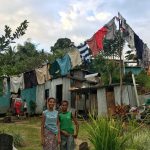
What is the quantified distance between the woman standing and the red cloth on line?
Answer: 1120 centimetres

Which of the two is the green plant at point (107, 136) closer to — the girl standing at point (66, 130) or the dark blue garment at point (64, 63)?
the girl standing at point (66, 130)

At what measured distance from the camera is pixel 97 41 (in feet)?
63.6

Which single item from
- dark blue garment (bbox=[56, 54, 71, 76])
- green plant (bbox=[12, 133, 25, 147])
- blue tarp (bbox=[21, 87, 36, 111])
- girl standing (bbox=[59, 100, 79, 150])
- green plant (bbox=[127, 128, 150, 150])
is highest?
dark blue garment (bbox=[56, 54, 71, 76])

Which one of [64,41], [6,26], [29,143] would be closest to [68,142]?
[6,26]

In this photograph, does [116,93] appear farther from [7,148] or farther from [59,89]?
[7,148]

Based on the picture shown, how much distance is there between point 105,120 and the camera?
8.08 meters

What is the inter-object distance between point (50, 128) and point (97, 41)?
37.2 ft

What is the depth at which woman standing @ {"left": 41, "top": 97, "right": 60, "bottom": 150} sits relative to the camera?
8.44 metres

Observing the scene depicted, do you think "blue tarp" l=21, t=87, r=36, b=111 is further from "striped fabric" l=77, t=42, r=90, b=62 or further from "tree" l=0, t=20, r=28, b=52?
"tree" l=0, t=20, r=28, b=52

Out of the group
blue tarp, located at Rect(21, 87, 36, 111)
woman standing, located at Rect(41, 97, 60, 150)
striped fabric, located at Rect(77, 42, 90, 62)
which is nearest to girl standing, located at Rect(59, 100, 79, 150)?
woman standing, located at Rect(41, 97, 60, 150)

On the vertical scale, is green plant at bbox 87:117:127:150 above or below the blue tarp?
below

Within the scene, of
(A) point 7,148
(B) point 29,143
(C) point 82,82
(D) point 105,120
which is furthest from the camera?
(C) point 82,82

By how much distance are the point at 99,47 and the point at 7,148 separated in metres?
12.4

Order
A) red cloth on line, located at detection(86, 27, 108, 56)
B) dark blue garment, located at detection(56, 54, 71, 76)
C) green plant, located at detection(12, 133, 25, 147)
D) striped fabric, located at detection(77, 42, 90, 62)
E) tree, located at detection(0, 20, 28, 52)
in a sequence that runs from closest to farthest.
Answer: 1. tree, located at detection(0, 20, 28, 52)
2. green plant, located at detection(12, 133, 25, 147)
3. red cloth on line, located at detection(86, 27, 108, 56)
4. striped fabric, located at detection(77, 42, 90, 62)
5. dark blue garment, located at detection(56, 54, 71, 76)
